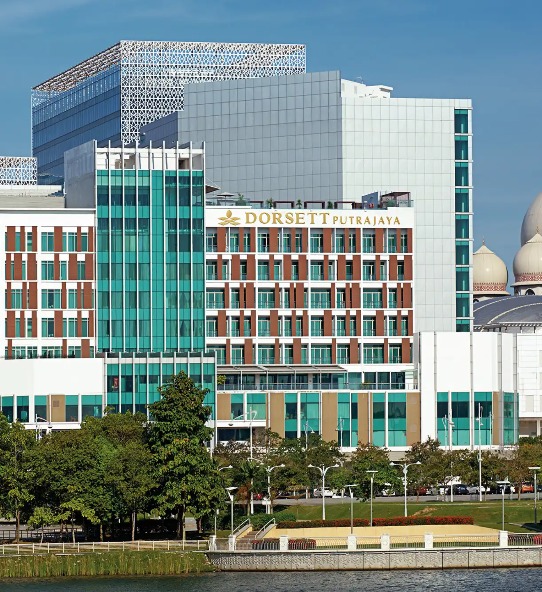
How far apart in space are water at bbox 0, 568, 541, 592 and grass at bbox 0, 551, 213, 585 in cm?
127

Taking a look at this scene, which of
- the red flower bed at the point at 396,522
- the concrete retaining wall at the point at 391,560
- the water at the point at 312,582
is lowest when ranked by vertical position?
the water at the point at 312,582

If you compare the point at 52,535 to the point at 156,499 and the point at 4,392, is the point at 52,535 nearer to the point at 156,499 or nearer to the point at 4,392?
the point at 156,499

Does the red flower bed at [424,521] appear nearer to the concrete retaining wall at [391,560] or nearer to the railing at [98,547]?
the concrete retaining wall at [391,560]

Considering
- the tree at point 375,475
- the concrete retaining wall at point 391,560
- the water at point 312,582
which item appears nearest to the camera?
the water at point 312,582

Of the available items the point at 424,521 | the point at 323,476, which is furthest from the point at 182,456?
the point at 424,521

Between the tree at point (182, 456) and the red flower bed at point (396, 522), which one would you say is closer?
the tree at point (182, 456)

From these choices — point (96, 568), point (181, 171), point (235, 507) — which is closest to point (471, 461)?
point (235, 507)

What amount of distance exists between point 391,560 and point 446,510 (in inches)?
1140

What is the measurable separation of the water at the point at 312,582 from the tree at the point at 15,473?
47.2ft

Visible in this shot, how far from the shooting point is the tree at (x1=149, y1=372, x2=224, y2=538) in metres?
141

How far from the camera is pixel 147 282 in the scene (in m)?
199

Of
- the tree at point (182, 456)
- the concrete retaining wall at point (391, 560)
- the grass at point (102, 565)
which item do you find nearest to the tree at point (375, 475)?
the tree at point (182, 456)

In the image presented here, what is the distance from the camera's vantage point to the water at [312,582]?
12200cm

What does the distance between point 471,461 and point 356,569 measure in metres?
53.2
